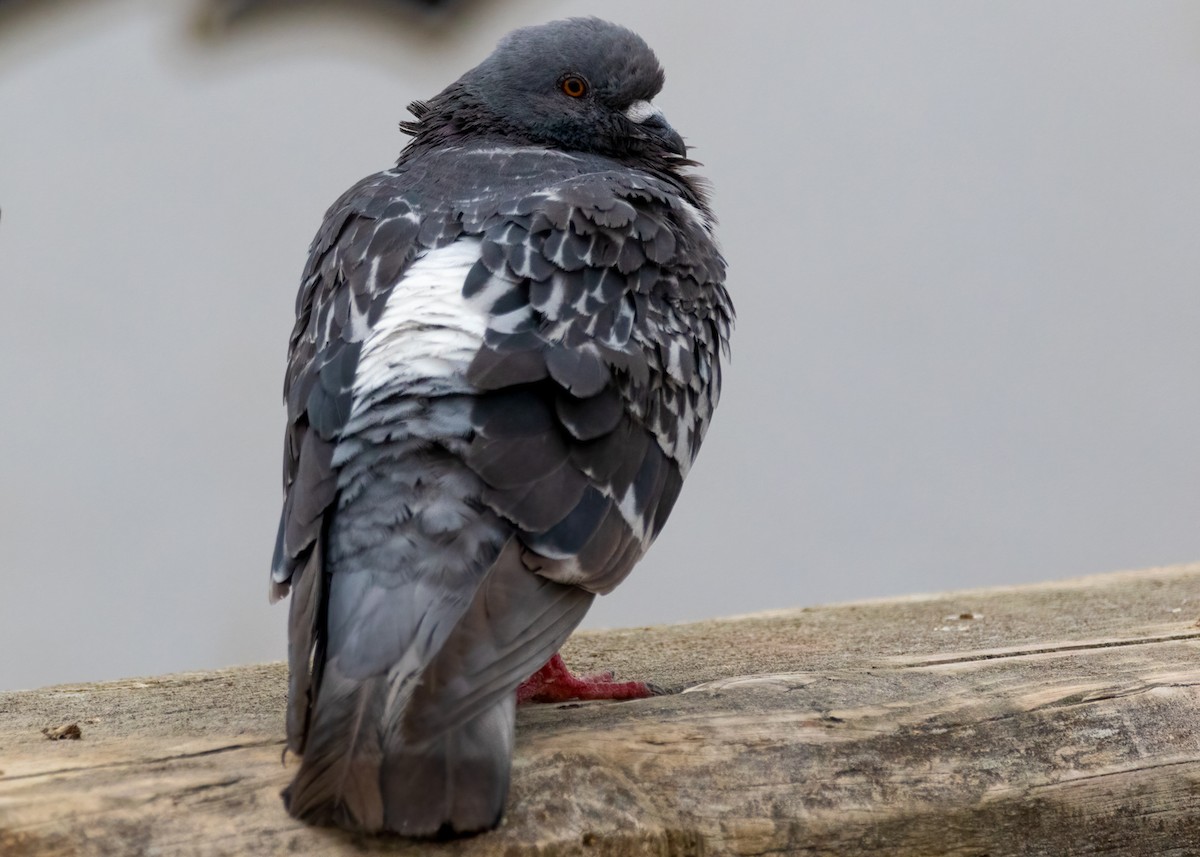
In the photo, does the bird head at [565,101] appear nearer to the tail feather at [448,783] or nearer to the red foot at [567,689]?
the red foot at [567,689]

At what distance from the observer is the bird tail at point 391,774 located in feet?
6.86

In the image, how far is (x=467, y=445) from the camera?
2527 millimetres

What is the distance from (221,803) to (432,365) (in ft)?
3.12

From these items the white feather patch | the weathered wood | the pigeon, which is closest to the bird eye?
the white feather patch

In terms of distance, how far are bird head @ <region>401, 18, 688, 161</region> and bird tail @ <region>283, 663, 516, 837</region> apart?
2.23 m

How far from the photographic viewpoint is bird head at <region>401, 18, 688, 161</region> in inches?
156

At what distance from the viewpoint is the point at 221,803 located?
87.1 inches

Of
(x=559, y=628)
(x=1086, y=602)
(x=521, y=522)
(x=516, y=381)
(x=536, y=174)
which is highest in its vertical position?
(x=536, y=174)

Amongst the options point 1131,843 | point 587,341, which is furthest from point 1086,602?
point 587,341

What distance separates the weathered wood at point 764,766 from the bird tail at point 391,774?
0.06 meters

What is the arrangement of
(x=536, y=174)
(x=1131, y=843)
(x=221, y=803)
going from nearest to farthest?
(x=221, y=803)
(x=1131, y=843)
(x=536, y=174)

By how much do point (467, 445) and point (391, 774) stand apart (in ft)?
2.25

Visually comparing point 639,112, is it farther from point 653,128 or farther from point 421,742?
point 421,742

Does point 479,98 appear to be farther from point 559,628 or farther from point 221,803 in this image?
point 221,803
